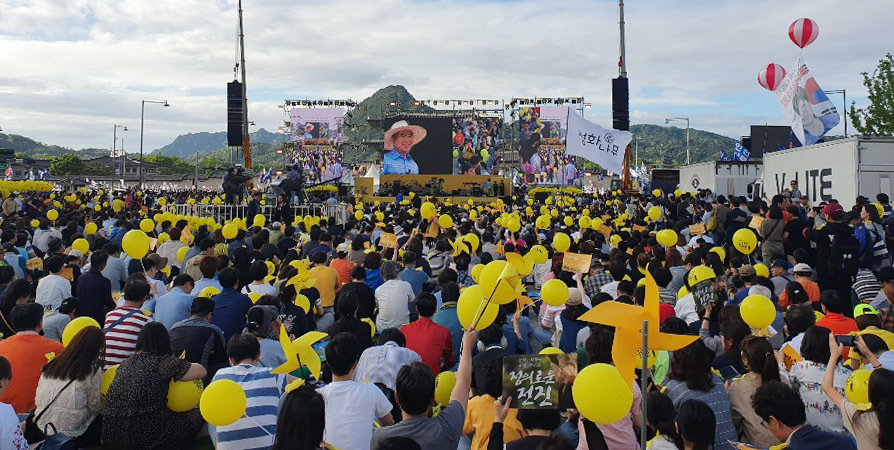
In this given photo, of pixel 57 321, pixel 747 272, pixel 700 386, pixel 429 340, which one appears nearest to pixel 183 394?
pixel 429 340

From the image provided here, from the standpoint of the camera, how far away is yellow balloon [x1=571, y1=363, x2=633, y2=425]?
2674mm

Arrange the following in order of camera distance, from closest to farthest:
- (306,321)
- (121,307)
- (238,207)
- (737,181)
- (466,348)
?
1. (466,348)
2. (121,307)
3. (306,321)
4. (238,207)
5. (737,181)

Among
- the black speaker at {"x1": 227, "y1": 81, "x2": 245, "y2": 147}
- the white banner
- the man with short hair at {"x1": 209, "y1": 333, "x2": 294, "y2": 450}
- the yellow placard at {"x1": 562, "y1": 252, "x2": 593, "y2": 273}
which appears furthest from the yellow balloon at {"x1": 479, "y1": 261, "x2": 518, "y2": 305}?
the black speaker at {"x1": 227, "y1": 81, "x2": 245, "y2": 147}

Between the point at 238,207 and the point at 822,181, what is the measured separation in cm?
1544

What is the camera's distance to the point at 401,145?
49.7 meters

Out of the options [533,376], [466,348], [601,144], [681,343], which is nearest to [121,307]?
[466,348]

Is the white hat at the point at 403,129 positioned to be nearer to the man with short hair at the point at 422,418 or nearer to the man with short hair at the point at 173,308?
the man with short hair at the point at 173,308

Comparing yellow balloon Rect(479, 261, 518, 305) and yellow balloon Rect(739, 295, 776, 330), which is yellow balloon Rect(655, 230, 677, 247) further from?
yellow balloon Rect(479, 261, 518, 305)

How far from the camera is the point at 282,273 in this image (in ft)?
23.0

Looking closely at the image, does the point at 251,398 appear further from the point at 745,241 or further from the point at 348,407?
the point at 745,241

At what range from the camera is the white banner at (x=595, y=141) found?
1416 cm

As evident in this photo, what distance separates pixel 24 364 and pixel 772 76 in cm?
1806

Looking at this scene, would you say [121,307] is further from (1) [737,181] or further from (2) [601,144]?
(1) [737,181]

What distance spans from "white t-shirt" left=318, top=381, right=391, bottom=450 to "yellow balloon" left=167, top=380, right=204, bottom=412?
119 cm
